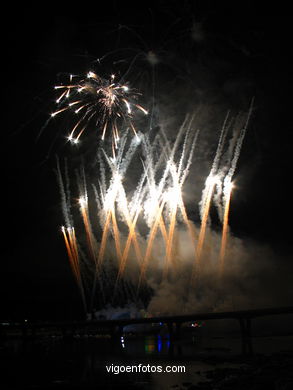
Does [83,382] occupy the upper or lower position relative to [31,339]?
lower

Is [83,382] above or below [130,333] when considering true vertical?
below

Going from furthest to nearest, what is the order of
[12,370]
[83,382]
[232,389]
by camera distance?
[12,370]
[83,382]
[232,389]

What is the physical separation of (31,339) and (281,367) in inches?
4511

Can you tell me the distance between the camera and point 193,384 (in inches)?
1219

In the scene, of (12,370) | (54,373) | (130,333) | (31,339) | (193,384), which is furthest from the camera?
(130,333)

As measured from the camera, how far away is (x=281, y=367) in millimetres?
35656

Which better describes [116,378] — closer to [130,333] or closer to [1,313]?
[130,333]

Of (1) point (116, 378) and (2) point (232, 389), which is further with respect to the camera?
(1) point (116, 378)

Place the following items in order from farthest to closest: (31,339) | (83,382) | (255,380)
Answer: (31,339) < (83,382) < (255,380)

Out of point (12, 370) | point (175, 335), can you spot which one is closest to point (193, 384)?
point (12, 370)

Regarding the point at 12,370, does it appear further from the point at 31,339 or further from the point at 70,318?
the point at 70,318

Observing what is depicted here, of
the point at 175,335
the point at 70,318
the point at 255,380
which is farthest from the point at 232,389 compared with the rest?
the point at 70,318

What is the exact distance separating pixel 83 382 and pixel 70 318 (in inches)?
6310

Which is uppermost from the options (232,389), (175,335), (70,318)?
(70,318)
